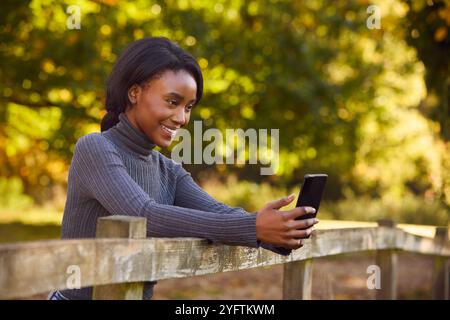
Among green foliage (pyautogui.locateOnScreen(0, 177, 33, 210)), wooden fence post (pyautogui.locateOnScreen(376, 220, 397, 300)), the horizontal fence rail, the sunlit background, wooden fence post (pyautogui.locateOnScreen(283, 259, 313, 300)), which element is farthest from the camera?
green foliage (pyautogui.locateOnScreen(0, 177, 33, 210))

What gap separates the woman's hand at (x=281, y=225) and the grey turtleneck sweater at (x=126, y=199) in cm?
4

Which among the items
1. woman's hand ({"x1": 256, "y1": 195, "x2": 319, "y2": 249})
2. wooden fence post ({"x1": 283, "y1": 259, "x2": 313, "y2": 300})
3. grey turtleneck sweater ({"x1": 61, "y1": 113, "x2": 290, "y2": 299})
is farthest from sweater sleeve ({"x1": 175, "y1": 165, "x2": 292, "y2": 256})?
wooden fence post ({"x1": 283, "y1": 259, "x2": 313, "y2": 300})

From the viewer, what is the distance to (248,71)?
13.5 meters

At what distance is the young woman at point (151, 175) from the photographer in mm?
2674

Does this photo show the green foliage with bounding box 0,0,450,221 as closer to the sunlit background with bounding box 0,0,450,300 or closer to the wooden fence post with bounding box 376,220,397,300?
the sunlit background with bounding box 0,0,450,300

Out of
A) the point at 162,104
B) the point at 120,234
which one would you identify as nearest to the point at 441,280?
the point at 162,104

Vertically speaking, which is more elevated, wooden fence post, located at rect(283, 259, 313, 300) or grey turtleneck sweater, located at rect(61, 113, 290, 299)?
grey turtleneck sweater, located at rect(61, 113, 290, 299)

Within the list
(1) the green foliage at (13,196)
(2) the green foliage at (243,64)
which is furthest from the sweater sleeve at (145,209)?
(1) the green foliage at (13,196)

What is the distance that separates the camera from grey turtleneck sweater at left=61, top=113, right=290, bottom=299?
2686 mm

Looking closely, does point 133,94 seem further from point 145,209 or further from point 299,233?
point 299,233

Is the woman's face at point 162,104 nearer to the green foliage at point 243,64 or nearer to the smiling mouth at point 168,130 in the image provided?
the smiling mouth at point 168,130

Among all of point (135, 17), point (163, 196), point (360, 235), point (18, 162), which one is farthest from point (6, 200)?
point (163, 196)

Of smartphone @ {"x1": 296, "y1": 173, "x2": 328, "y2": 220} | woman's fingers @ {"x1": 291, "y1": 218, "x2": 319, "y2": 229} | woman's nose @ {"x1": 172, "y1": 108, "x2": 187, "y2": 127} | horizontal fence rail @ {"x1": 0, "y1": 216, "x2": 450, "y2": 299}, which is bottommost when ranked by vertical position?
horizontal fence rail @ {"x1": 0, "y1": 216, "x2": 450, "y2": 299}
